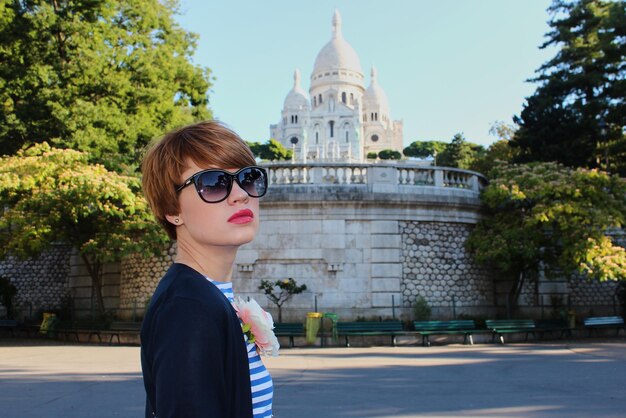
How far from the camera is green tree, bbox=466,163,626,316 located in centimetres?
1833

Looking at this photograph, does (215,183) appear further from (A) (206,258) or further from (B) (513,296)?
(B) (513,296)

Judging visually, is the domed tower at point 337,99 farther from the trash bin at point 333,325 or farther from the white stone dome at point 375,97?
the trash bin at point 333,325

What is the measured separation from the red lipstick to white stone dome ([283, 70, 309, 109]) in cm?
13362

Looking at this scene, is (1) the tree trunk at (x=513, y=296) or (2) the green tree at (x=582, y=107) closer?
(1) the tree trunk at (x=513, y=296)

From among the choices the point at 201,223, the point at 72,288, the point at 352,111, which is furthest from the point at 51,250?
the point at 352,111

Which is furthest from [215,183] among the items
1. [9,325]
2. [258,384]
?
[9,325]

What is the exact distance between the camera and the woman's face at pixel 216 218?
235cm

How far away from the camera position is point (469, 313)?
20.3 meters

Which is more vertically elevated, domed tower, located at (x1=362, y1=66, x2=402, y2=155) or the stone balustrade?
domed tower, located at (x1=362, y1=66, x2=402, y2=155)

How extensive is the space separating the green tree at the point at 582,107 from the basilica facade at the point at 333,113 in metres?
88.0

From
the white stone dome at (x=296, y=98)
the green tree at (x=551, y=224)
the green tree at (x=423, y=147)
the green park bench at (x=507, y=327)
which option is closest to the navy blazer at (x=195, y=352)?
the green park bench at (x=507, y=327)

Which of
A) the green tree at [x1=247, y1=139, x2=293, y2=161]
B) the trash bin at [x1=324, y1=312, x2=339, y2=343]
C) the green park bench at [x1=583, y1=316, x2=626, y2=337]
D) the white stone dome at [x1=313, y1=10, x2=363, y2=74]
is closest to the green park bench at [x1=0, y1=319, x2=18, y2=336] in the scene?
the trash bin at [x1=324, y1=312, x2=339, y2=343]

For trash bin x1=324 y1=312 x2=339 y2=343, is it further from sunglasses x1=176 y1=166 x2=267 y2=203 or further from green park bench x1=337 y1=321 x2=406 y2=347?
sunglasses x1=176 y1=166 x2=267 y2=203

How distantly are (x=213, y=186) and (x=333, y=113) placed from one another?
420ft
